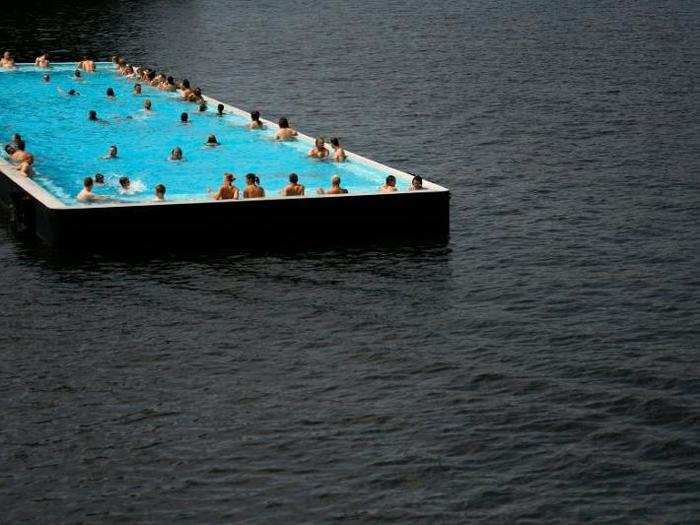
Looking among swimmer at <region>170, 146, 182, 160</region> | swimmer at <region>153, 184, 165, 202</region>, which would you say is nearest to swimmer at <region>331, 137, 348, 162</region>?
swimmer at <region>170, 146, 182, 160</region>

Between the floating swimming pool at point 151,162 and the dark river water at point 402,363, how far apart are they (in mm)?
1514

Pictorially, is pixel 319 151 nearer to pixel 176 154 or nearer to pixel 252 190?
pixel 176 154

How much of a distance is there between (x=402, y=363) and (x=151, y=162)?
23.0m

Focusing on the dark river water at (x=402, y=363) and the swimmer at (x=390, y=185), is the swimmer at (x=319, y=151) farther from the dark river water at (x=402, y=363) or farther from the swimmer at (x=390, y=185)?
the swimmer at (x=390, y=185)

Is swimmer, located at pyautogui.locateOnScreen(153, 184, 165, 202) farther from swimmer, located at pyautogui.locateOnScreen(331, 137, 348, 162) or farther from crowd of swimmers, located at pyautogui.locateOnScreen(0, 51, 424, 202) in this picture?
swimmer, located at pyautogui.locateOnScreen(331, 137, 348, 162)

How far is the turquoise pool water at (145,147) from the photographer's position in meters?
52.0

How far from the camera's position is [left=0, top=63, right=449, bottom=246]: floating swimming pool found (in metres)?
45.8

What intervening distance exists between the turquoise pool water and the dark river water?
4.87 meters

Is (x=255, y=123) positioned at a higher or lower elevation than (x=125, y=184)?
higher

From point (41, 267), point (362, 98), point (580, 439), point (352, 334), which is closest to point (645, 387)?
point (580, 439)

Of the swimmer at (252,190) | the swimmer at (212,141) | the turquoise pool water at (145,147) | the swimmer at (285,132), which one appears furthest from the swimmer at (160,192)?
the swimmer at (285,132)

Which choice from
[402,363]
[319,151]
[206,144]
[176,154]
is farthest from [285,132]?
[402,363]

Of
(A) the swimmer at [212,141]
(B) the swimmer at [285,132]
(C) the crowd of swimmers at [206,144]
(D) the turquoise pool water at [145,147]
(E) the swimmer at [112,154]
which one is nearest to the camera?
(C) the crowd of swimmers at [206,144]

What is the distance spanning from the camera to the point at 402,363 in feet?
118
